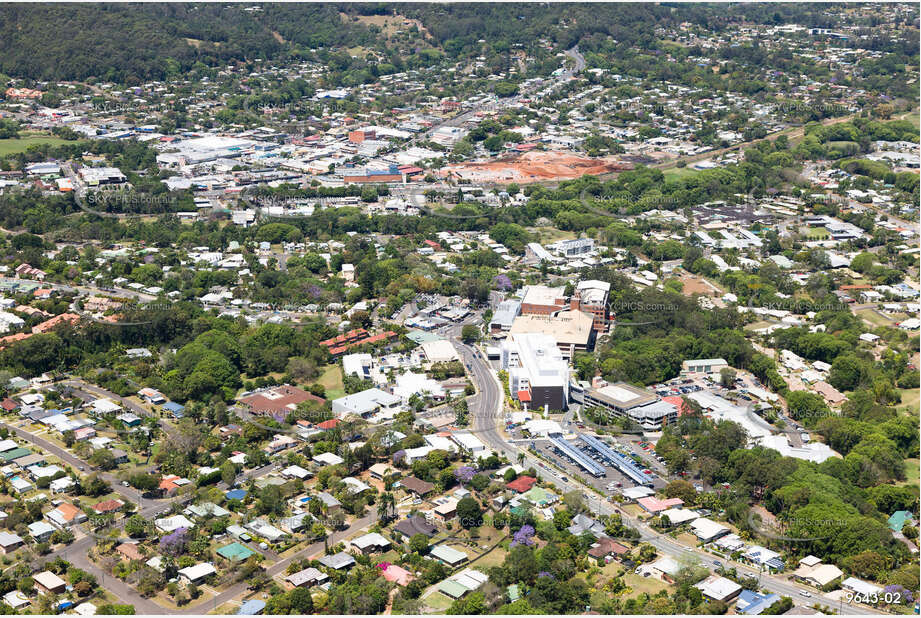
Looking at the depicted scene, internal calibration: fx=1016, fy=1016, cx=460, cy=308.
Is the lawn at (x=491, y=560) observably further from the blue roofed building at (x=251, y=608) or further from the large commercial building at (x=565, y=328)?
the large commercial building at (x=565, y=328)

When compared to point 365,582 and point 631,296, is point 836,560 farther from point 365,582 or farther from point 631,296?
point 631,296

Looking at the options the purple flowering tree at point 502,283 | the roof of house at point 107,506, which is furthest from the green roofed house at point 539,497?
the purple flowering tree at point 502,283

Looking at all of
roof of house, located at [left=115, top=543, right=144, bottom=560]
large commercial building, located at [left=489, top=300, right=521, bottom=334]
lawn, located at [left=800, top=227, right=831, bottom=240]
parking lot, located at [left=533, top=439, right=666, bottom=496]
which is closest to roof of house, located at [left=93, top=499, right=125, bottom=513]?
roof of house, located at [left=115, top=543, right=144, bottom=560]

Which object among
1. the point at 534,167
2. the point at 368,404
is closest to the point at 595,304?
the point at 368,404

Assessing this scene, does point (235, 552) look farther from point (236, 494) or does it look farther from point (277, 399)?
point (277, 399)

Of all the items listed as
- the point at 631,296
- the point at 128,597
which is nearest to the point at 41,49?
the point at 631,296
